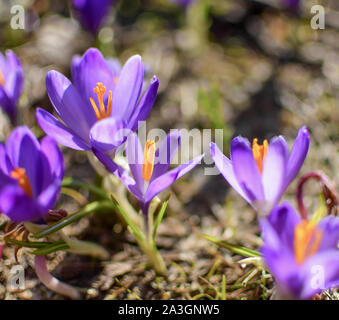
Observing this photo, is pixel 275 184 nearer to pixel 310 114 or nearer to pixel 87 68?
pixel 87 68

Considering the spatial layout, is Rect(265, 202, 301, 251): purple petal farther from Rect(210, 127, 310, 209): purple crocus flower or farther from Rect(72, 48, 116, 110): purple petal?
Rect(72, 48, 116, 110): purple petal

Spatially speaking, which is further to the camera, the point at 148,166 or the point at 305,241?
the point at 148,166

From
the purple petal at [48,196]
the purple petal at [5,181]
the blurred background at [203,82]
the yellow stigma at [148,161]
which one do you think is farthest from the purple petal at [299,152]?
the purple petal at [5,181]

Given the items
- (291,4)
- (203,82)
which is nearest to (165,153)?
(203,82)

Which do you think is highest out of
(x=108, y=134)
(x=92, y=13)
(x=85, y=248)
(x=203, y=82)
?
(x=92, y=13)

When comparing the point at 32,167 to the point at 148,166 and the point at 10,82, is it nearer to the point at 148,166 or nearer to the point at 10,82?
the point at 148,166

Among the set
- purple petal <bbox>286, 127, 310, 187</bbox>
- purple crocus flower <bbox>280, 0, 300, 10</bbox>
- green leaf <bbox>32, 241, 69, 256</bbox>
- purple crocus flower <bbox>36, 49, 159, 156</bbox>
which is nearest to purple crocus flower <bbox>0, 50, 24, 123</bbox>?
purple crocus flower <bbox>36, 49, 159, 156</bbox>

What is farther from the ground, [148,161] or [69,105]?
[69,105]
